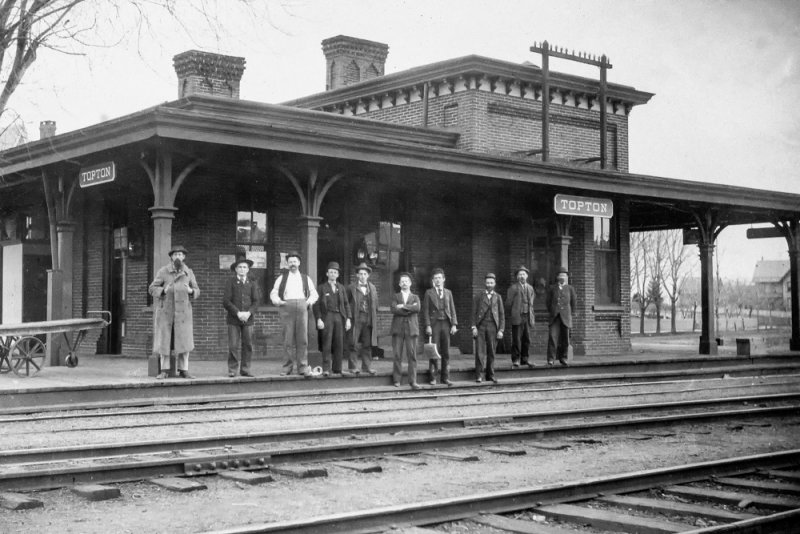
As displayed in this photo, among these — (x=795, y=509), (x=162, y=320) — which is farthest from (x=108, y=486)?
(x=162, y=320)

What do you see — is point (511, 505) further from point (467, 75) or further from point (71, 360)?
point (467, 75)

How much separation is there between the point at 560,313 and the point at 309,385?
524 cm

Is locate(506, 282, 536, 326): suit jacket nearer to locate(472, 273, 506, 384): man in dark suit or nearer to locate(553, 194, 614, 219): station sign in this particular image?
locate(472, 273, 506, 384): man in dark suit

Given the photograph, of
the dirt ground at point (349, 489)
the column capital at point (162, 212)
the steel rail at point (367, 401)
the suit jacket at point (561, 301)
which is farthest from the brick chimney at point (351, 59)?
the dirt ground at point (349, 489)

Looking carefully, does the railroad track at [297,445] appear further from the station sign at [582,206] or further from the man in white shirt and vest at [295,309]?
the station sign at [582,206]

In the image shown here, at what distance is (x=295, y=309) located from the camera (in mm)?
13594

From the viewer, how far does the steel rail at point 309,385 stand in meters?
11.3

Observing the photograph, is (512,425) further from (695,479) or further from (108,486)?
(108,486)

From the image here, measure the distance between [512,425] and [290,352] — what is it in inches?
182

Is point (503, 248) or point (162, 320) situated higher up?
point (503, 248)

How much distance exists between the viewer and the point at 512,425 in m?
10.2

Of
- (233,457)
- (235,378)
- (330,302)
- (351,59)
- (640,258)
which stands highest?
(351,59)

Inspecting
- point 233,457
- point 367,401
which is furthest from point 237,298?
point 233,457

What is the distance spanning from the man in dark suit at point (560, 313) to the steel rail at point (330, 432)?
437 cm
